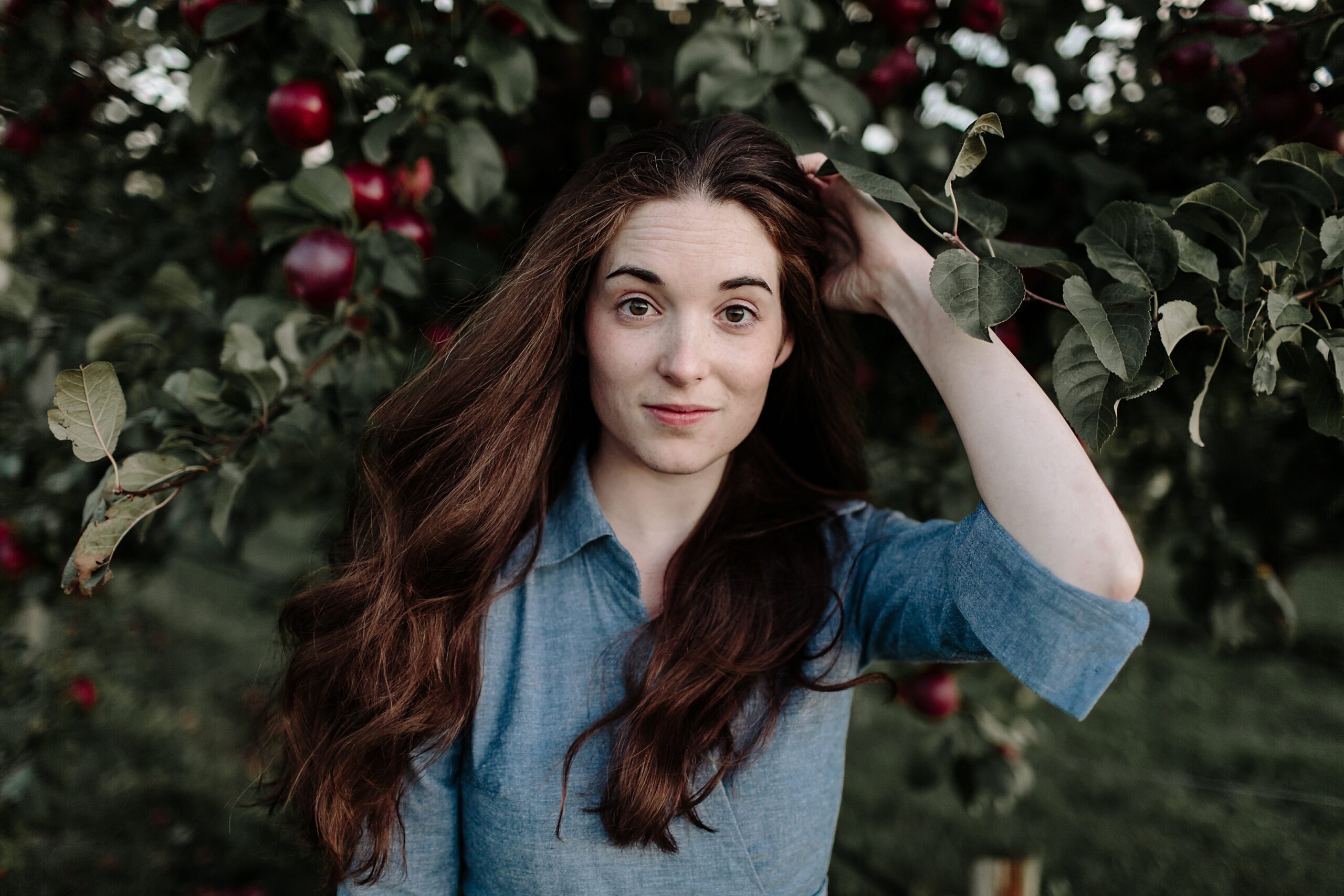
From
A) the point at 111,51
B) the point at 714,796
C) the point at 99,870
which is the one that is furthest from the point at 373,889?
the point at 99,870

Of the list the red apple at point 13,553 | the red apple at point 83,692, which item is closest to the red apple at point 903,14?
the red apple at point 13,553

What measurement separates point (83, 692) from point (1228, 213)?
2.20 metres

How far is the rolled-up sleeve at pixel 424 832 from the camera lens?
1021 mm

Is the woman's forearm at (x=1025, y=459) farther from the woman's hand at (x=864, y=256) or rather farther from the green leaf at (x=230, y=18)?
the green leaf at (x=230, y=18)

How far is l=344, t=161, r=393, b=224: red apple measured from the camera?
3.91ft

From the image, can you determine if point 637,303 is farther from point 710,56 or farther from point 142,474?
point 142,474

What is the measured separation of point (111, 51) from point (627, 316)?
1.04 metres

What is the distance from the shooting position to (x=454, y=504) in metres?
1.05

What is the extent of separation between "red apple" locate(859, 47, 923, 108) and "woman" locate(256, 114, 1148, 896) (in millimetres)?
313

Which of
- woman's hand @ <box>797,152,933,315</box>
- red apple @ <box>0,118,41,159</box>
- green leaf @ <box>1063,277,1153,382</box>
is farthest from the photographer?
red apple @ <box>0,118,41,159</box>

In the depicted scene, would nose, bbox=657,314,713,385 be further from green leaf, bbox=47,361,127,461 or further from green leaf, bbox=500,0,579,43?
green leaf, bbox=47,361,127,461

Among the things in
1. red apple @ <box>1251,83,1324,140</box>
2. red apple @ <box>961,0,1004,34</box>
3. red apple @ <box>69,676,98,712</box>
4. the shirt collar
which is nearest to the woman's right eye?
the shirt collar

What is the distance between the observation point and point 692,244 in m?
0.96

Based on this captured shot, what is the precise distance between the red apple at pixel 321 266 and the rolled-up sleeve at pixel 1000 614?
0.81 m
